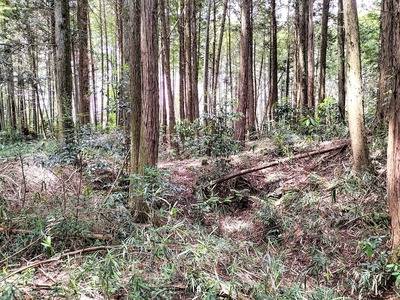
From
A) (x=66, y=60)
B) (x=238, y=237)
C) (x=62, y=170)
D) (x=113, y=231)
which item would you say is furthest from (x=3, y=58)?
(x=238, y=237)

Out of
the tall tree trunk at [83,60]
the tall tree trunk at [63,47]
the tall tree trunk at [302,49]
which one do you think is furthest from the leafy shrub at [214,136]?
the tall tree trunk at [302,49]

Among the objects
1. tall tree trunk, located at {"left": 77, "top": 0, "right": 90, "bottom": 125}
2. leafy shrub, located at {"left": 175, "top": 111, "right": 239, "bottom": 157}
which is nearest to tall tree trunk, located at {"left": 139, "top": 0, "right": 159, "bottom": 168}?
leafy shrub, located at {"left": 175, "top": 111, "right": 239, "bottom": 157}

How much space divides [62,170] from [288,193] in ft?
11.7

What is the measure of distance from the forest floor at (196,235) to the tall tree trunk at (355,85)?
1.33ft

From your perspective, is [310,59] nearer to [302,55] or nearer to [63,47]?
[302,55]

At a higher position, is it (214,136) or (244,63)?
(244,63)

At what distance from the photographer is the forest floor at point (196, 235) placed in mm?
2443

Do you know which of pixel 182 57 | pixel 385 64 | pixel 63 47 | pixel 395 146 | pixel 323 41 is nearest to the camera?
pixel 395 146

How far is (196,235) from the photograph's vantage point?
3.29 metres

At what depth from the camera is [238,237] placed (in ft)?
13.9

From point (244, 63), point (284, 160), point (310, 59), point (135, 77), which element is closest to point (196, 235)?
point (135, 77)

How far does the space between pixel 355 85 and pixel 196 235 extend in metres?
3.16

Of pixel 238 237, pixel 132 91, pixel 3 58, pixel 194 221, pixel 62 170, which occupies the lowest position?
pixel 238 237

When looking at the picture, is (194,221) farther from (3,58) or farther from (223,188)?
(3,58)
